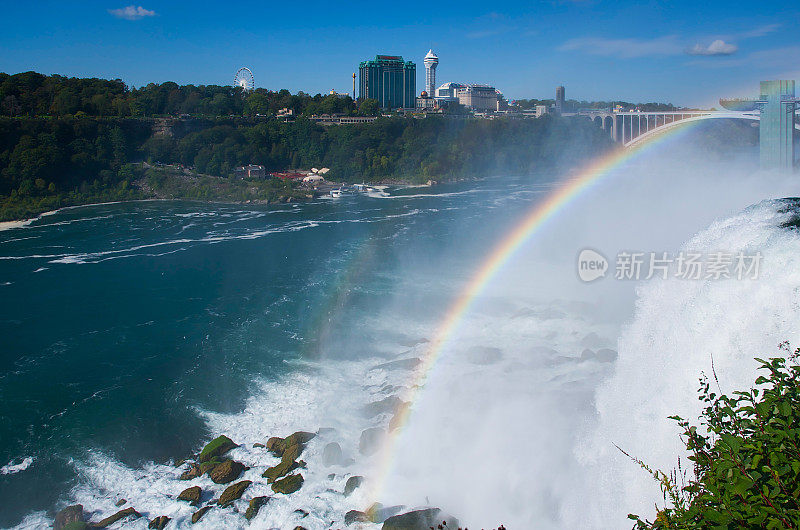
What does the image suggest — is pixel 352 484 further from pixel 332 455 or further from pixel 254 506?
pixel 254 506

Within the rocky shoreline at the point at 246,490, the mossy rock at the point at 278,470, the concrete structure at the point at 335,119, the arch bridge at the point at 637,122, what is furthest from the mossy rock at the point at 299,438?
the concrete structure at the point at 335,119

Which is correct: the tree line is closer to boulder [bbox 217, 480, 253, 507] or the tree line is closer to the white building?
boulder [bbox 217, 480, 253, 507]

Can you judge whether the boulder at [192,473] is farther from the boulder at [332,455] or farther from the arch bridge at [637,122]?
the arch bridge at [637,122]

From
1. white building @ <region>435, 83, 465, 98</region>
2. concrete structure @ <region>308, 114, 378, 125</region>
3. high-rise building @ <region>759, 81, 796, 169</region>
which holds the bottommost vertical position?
high-rise building @ <region>759, 81, 796, 169</region>

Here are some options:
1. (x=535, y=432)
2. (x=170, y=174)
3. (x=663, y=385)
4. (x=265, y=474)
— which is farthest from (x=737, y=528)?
(x=170, y=174)

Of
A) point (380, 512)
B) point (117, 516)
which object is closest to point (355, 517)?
point (380, 512)

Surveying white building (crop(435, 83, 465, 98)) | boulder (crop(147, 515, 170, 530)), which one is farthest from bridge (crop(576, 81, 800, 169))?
white building (crop(435, 83, 465, 98))

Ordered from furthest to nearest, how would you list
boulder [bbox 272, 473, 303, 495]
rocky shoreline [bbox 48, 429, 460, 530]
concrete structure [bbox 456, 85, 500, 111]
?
concrete structure [bbox 456, 85, 500, 111] < boulder [bbox 272, 473, 303, 495] < rocky shoreline [bbox 48, 429, 460, 530]

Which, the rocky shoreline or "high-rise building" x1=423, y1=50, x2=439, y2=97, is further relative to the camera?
"high-rise building" x1=423, y1=50, x2=439, y2=97
